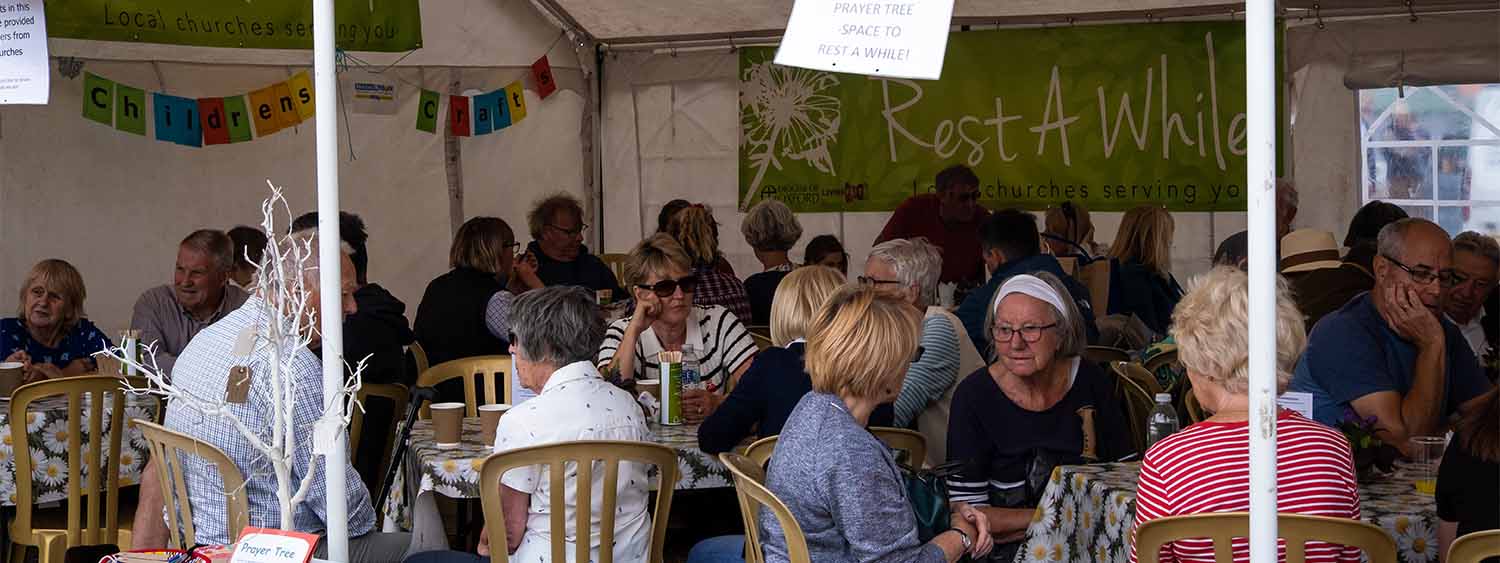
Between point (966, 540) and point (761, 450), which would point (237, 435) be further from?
point (966, 540)

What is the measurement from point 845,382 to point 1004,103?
5.42m

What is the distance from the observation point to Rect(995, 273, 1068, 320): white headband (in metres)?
3.58

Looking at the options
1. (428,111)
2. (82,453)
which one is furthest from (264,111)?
(82,453)

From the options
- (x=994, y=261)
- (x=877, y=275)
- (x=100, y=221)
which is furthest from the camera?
(x=100, y=221)

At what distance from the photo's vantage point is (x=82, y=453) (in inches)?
→ 164

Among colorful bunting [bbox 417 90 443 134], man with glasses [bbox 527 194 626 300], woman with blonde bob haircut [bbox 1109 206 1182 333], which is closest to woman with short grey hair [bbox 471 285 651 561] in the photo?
man with glasses [bbox 527 194 626 300]

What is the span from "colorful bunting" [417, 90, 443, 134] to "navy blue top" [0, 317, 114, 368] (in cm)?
303

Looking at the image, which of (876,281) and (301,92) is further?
(301,92)

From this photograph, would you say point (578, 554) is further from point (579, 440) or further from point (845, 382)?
point (845, 382)

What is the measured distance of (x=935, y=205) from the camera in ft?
24.7

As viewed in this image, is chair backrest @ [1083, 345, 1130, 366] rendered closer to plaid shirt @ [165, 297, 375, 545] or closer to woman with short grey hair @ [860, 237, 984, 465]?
woman with short grey hair @ [860, 237, 984, 465]

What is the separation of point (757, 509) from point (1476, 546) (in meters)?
1.21

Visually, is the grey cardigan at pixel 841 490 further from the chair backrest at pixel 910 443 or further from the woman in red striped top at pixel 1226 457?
the chair backrest at pixel 910 443

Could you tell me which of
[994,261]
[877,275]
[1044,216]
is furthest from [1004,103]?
[877,275]
